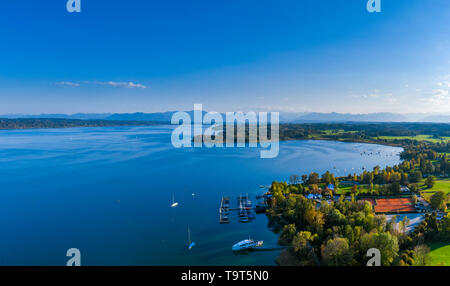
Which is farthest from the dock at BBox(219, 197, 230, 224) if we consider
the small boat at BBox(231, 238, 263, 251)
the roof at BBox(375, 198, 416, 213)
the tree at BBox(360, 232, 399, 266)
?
the roof at BBox(375, 198, 416, 213)

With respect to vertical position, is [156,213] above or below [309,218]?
below

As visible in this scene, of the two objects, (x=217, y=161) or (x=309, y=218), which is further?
(x=217, y=161)

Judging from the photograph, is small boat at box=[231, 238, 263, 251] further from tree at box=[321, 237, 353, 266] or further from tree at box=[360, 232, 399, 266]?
tree at box=[360, 232, 399, 266]

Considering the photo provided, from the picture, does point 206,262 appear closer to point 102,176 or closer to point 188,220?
point 188,220

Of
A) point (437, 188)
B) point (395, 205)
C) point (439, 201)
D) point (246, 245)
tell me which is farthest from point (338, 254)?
point (437, 188)

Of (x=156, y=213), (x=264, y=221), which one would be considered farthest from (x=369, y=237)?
(x=156, y=213)

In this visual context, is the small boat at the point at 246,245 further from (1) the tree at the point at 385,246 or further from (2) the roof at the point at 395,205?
(2) the roof at the point at 395,205
